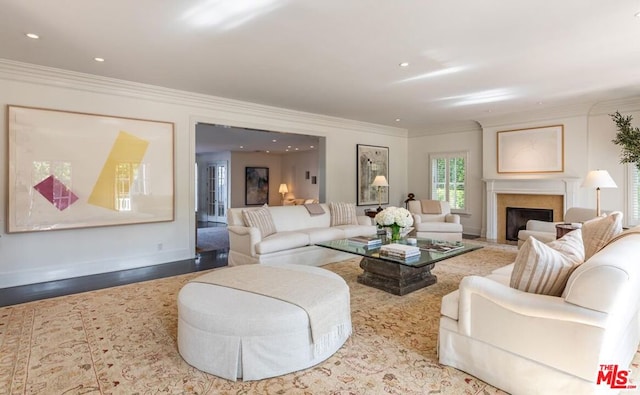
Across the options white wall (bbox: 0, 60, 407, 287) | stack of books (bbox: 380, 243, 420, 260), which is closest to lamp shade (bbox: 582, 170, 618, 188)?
stack of books (bbox: 380, 243, 420, 260)

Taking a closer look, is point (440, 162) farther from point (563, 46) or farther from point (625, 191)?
point (563, 46)

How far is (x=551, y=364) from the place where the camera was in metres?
1.78

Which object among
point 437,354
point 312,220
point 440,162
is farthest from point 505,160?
point 437,354

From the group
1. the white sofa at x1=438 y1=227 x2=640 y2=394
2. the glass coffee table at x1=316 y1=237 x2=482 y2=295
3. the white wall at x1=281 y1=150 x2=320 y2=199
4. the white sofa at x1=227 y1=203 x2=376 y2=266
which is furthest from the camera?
the white wall at x1=281 y1=150 x2=320 y2=199

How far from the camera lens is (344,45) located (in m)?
3.44

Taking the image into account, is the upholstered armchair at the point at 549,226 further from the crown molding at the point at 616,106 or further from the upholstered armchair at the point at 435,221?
the crown molding at the point at 616,106

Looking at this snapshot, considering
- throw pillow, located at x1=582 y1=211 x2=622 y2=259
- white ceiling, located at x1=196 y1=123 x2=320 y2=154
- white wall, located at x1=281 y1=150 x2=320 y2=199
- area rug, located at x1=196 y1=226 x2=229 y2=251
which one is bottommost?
area rug, located at x1=196 y1=226 x2=229 y2=251

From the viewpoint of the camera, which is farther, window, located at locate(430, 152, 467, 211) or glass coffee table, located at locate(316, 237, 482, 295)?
window, located at locate(430, 152, 467, 211)

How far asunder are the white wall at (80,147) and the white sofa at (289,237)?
1.04 metres

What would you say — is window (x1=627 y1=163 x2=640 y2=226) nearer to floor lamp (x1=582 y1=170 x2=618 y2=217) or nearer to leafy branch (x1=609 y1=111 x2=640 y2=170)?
leafy branch (x1=609 y1=111 x2=640 y2=170)

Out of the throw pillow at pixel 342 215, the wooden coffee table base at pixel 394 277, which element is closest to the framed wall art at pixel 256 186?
the throw pillow at pixel 342 215

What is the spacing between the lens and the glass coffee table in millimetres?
3586

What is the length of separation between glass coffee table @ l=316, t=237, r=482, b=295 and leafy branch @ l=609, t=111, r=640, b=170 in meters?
3.41

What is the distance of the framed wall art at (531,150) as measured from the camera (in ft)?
20.9
